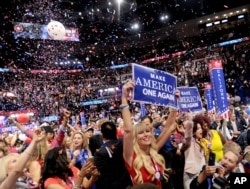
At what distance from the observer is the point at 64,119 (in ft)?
15.0

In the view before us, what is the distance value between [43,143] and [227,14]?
34.8 m

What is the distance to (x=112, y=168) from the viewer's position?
10.9ft

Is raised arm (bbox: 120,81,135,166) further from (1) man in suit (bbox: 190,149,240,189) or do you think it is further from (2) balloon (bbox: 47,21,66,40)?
(2) balloon (bbox: 47,21,66,40)

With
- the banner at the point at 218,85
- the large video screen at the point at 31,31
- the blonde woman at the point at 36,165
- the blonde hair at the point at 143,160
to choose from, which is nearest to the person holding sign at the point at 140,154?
the blonde hair at the point at 143,160

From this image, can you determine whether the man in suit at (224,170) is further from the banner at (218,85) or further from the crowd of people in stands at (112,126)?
the banner at (218,85)

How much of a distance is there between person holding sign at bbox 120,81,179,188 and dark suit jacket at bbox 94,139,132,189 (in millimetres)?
199

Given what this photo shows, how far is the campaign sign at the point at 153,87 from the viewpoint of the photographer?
365cm

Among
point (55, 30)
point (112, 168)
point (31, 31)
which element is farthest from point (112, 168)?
point (31, 31)

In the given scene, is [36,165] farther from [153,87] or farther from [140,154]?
[153,87]

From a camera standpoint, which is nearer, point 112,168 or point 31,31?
point 112,168

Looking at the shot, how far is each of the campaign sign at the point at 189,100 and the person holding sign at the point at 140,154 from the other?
1943mm

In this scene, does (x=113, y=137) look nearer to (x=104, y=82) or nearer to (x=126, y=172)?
(x=126, y=172)

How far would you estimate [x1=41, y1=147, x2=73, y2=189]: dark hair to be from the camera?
303 cm

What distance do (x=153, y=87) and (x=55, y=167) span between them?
145 cm
